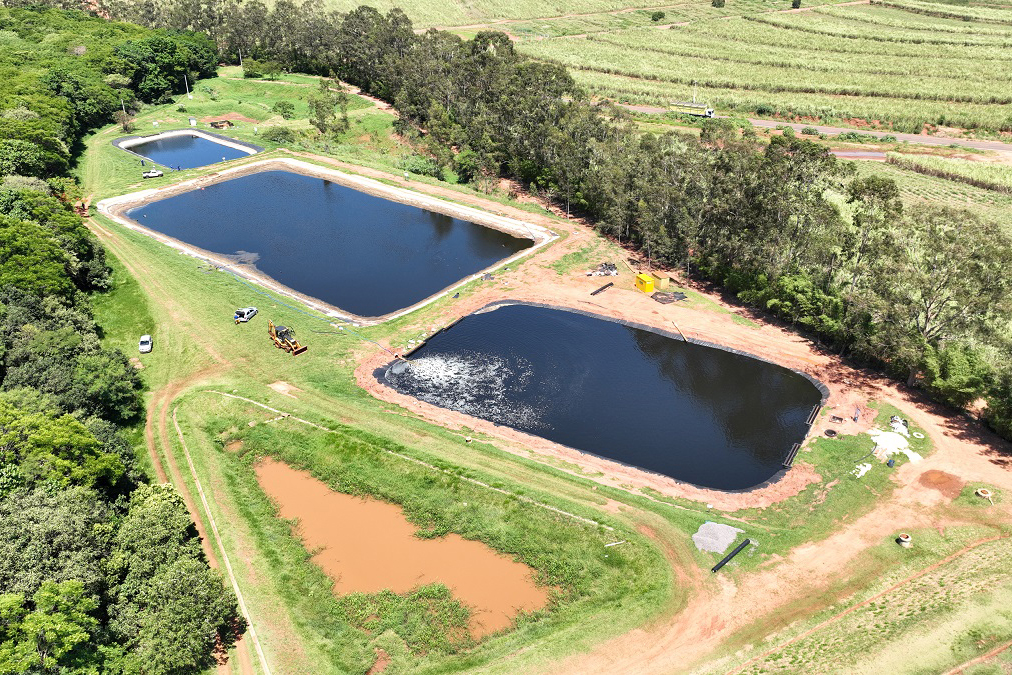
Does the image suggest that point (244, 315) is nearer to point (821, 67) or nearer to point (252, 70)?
point (252, 70)

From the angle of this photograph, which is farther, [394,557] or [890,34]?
[890,34]

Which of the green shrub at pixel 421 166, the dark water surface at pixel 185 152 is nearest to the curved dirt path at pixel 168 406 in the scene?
the dark water surface at pixel 185 152

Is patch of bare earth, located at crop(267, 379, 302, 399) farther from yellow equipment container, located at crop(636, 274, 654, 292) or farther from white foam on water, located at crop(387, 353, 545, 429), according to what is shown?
yellow equipment container, located at crop(636, 274, 654, 292)

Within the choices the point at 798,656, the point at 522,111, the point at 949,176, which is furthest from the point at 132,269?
the point at 949,176

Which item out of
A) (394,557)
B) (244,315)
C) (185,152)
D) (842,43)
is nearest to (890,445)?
(394,557)

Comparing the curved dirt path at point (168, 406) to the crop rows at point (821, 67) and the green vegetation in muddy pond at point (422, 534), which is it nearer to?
the green vegetation in muddy pond at point (422, 534)

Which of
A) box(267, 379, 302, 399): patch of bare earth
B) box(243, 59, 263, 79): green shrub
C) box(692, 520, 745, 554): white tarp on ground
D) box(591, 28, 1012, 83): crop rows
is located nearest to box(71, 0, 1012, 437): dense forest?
box(692, 520, 745, 554): white tarp on ground
